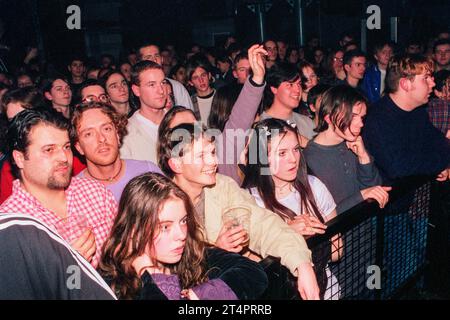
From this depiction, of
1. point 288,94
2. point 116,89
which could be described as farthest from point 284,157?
point 116,89

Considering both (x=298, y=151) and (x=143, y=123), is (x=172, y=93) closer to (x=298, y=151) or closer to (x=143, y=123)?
(x=143, y=123)

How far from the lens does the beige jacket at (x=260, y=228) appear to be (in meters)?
1.88

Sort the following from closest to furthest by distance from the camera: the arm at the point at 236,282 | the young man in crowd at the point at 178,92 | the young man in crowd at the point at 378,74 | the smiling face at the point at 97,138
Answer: the arm at the point at 236,282
the smiling face at the point at 97,138
the young man in crowd at the point at 178,92
the young man in crowd at the point at 378,74

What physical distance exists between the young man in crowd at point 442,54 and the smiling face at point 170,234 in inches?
229

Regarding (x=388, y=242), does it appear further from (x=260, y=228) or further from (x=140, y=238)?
(x=140, y=238)

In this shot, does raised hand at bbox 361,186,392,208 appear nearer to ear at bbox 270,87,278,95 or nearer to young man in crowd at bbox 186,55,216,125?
ear at bbox 270,87,278,95

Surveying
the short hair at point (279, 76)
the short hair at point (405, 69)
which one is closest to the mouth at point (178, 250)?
the short hair at point (405, 69)

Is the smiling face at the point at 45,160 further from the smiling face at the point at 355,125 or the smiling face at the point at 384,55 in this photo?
the smiling face at the point at 384,55

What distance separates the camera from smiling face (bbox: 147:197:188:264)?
1729 millimetres

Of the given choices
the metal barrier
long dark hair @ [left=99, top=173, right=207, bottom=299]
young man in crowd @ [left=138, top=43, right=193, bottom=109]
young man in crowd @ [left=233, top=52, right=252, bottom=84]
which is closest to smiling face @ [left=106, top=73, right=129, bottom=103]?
young man in crowd @ [left=138, top=43, right=193, bottom=109]

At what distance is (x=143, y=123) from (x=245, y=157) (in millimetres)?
1395

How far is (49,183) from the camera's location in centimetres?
229

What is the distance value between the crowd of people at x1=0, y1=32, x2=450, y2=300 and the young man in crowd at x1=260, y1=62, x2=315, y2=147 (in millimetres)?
13

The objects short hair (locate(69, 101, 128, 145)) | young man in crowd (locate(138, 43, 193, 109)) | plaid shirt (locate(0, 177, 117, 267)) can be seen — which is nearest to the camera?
plaid shirt (locate(0, 177, 117, 267))
